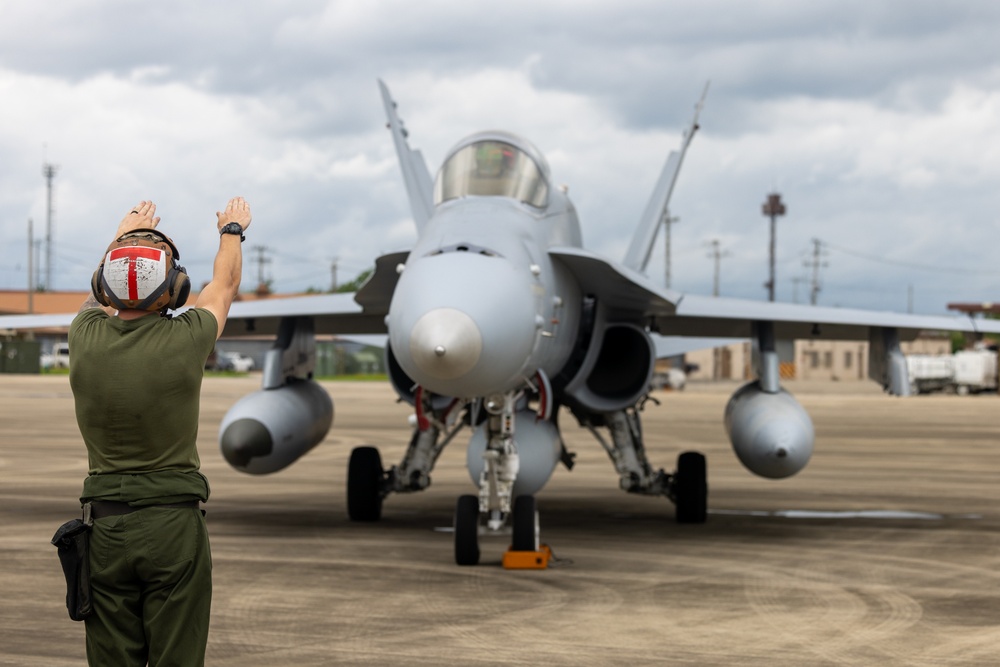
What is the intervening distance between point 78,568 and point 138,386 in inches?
20.9

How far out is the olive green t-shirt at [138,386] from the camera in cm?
352

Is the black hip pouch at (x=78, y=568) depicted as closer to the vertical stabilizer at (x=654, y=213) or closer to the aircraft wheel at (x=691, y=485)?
the aircraft wheel at (x=691, y=485)

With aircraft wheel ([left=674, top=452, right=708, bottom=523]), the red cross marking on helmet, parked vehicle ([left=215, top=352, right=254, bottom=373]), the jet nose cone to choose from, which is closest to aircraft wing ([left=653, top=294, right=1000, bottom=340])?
aircraft wheel ([left=674, top=452, right=708, bottom=523])

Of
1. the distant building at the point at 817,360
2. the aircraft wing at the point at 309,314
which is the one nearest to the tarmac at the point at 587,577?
the aircraft wing at the point at 309,314

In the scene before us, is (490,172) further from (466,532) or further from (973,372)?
(973,372)

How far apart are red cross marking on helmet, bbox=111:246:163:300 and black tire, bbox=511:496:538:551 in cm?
590

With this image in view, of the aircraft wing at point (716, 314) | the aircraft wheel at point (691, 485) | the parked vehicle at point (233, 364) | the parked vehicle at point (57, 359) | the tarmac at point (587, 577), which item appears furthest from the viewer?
the parked vehicle at point (233, 364)

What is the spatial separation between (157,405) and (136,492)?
247 millimetres

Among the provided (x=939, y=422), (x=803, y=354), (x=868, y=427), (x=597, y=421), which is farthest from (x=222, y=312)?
(x=803, y=354)

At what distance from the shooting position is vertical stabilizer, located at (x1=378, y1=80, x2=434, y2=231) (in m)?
12.6

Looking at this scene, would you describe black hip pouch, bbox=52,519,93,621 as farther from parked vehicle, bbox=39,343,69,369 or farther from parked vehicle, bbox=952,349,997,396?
parked vehicle, bbox=39,343,69,369

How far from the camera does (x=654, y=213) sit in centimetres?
1447

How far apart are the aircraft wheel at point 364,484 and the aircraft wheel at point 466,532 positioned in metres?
2.72

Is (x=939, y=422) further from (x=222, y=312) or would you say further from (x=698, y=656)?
(x=222, y=312)
